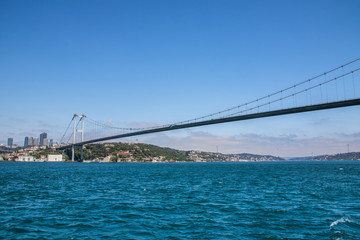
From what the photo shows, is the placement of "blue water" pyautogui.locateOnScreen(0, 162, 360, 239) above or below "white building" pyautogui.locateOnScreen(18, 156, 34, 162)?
above

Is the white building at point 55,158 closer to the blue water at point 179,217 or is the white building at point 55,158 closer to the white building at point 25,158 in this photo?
the white building at point 25,158

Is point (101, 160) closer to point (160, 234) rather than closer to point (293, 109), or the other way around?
point (293, 109)

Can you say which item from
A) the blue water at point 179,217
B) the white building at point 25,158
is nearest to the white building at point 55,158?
the white building at point 25,158

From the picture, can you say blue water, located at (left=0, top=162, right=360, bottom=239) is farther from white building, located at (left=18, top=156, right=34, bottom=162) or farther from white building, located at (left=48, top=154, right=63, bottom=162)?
white building, located at (left=18, top=156, right=34, bottom=162)

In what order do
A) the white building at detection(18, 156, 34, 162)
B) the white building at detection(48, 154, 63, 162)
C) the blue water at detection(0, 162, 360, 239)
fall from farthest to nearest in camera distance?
1. the white building at detection(18, 156, 34, 162)
2. the white building at detection(48, 154, 63, 162)
3. the blue water at detection(0, 162, 360, 239)

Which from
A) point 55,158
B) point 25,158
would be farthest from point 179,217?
point 25,158

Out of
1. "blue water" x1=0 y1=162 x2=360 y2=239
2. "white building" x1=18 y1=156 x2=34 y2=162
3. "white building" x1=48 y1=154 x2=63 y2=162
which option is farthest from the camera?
"white building" x1=18 y1=156 x2=34 y2=162

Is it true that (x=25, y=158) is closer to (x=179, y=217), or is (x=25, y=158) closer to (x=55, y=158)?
(x=55, y=158)

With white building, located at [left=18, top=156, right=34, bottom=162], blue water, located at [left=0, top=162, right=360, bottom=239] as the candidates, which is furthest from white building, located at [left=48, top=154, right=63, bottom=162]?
blue water, located at [left=0, top=162, right=360, bottom=239]

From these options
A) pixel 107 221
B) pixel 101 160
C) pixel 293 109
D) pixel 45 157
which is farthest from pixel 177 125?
pixel 45 157

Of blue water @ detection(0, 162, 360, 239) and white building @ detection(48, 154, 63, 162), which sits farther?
white building @ detection(48, 154, 63, 162)

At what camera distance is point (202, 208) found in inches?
515

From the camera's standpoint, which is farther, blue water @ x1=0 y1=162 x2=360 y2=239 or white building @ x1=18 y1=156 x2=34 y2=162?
white building @ x1=18 y1=156 x2=34 y2=162

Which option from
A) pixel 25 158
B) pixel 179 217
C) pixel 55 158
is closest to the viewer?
pixel 179 217
